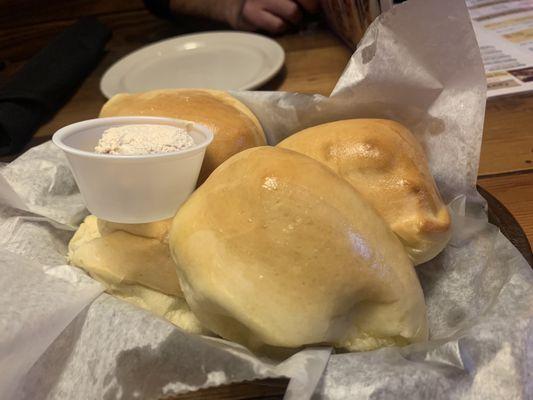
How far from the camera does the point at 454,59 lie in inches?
27.2

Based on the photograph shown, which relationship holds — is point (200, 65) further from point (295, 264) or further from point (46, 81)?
point (295, 264)

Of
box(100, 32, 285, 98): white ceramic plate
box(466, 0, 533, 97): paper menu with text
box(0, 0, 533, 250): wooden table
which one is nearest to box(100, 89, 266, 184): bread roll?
box(0, 0, 533, 250): wooden table

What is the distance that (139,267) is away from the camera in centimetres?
61

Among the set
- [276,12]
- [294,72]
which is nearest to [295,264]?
[294,72]

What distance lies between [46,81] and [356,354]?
119cm

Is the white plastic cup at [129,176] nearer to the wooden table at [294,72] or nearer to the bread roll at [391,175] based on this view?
the bread roll at [391,175]

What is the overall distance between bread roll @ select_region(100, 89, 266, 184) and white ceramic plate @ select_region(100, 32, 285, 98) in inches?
18.8

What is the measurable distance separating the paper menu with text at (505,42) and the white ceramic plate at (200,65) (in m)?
0.49

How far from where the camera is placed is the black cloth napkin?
4.00 ft

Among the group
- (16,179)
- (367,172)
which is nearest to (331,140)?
(367,172)

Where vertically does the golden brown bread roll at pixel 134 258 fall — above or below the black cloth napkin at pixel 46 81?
above

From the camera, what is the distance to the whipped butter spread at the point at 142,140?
1.94 ft

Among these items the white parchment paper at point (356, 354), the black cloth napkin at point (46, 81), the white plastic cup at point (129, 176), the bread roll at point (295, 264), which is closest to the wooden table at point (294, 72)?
the black cloth napkin at point (46, 81)

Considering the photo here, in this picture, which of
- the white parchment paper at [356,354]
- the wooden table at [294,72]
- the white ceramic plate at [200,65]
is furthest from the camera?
the white ceramic plate at [200,65]
